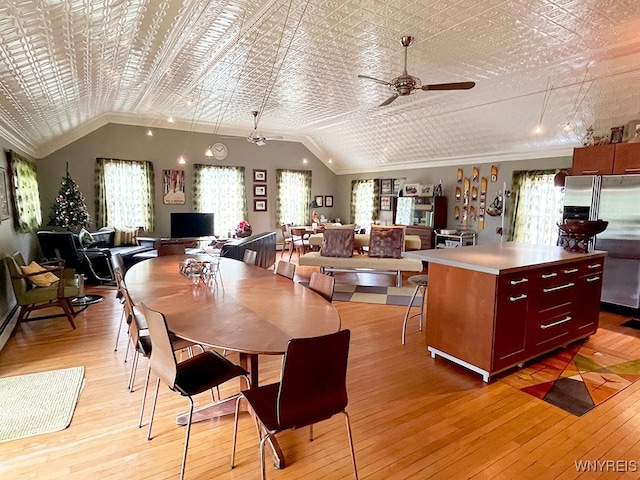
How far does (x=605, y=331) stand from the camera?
408 centimetres

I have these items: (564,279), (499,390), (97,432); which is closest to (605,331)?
(564,279)

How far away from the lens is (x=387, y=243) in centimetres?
615

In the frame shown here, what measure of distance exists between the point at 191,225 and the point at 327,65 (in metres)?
4.57

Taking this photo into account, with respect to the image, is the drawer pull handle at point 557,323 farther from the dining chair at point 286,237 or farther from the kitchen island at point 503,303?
the dining chair at point 286,237

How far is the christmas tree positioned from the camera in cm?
617

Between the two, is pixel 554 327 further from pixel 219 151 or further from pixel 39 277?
pixel 219 151

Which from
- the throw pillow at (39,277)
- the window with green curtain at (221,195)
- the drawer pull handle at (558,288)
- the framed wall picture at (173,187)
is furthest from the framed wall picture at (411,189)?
the throw pillow at (39,277)

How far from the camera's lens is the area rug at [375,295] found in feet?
16.8

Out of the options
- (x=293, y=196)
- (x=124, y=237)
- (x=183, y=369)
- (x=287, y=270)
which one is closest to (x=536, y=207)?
(x=287, y=270)

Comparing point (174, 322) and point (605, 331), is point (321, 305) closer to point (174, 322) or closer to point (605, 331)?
point (174, 322)

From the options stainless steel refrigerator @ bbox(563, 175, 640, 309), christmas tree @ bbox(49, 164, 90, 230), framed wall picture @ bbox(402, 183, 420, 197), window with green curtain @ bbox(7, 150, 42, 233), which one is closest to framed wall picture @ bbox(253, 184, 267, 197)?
framed wall picture @ bbox(402, 183, 420, 197)

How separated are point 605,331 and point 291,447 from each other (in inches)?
156

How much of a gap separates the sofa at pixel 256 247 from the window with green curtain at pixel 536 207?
4.63 metres

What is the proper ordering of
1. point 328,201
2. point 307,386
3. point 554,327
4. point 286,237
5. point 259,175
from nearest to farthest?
1. point 307,386
2. point 554,327
3. point 286,237
4. point 259,175
5. point 328,201
